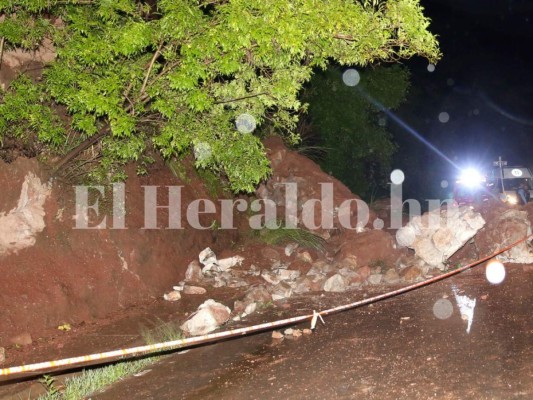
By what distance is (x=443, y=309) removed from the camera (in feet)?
27.9

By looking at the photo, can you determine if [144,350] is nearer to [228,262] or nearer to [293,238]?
[228,262]

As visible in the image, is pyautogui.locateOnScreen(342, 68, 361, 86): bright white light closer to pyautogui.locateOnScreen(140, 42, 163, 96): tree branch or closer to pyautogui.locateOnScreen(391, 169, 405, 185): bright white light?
pyautogui.locateOnScreen(391, 169, 405, 185): bright white light

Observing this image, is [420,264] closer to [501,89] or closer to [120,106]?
[120,106]

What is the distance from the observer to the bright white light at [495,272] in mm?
10248

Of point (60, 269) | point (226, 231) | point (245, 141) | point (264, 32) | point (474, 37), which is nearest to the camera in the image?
A: point (264, 32)

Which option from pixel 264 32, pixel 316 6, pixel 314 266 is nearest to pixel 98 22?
pixel 264 32

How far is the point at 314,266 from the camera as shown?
1212 centimetres

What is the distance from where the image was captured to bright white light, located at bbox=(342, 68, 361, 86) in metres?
18.9

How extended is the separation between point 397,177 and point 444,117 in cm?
1288

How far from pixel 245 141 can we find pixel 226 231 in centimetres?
596

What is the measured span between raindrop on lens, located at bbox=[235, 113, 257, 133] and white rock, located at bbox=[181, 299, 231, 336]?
116 inches

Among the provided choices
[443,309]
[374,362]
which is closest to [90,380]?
[374,362]

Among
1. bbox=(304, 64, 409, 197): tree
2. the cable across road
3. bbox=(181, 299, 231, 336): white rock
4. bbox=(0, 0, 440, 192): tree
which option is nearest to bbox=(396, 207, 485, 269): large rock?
the cable across road

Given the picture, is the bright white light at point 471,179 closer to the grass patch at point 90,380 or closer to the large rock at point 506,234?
the large rock at point 506,234
